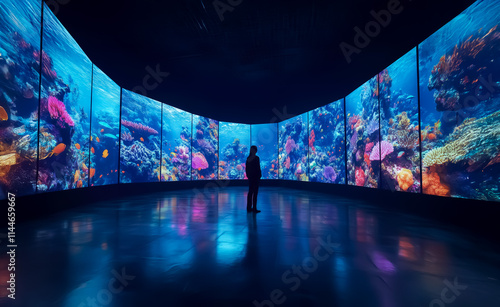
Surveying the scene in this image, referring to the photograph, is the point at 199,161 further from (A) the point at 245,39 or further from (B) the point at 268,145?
(A) the point at 245,39

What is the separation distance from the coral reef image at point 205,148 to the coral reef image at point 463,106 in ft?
37.1

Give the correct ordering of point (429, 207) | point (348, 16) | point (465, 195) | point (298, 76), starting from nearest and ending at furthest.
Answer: point (465, 195) → point (348, 16) → point (429, 207) → point (298, 76)

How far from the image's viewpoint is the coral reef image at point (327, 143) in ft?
32.7

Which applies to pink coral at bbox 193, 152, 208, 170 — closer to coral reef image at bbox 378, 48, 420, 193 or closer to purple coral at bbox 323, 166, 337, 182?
purple coral at bbox 323, 166, 337, 182

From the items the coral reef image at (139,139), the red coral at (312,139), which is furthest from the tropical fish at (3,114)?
the red coral at (312,139)

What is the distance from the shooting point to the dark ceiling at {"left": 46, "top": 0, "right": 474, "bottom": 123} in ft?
14.7

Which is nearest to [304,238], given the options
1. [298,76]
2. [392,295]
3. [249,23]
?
[392,295]

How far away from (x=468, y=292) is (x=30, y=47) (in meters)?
8.01

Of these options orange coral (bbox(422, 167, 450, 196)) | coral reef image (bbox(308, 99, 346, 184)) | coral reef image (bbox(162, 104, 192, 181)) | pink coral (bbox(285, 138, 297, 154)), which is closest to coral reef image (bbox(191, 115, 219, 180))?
coral reef image (bbox(162, 104, 192, 181))

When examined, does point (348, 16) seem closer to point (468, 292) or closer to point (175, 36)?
point (175, 36)

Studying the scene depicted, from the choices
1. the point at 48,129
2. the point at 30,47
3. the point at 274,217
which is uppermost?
the point at 30,47

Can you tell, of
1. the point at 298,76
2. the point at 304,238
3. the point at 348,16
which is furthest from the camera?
the point at 298,76

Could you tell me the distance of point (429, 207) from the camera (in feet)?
17.0

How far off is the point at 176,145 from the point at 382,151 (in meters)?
10.5
